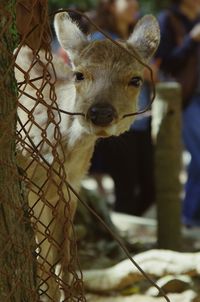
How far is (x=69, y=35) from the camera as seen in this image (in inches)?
156

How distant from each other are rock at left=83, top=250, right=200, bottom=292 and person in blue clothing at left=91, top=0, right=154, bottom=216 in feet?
6.30

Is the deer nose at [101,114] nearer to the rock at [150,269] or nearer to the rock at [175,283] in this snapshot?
the rock at [150,269]

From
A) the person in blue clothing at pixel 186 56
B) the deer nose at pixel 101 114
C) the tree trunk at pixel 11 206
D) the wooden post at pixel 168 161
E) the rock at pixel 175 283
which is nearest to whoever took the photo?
the tree trunk at pixel 11 206

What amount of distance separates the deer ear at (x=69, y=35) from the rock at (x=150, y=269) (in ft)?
4.29

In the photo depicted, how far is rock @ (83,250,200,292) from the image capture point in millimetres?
3941

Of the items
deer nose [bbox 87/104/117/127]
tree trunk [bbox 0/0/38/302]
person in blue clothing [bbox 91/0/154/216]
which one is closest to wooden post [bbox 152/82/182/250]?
person in blue clothing [bbox 91/0/154/216]

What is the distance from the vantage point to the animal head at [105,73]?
3.41 m

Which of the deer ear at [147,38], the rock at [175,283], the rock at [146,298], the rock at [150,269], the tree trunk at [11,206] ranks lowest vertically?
the rock at [146,298]

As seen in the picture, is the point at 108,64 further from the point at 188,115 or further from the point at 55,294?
the point at 188,115

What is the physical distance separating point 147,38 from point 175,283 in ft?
4.90

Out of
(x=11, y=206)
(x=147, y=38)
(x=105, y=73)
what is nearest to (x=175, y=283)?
(x=105, y=73)

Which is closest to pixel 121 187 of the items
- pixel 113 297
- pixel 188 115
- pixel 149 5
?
pixel 188 115

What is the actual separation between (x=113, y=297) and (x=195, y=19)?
10.2ft

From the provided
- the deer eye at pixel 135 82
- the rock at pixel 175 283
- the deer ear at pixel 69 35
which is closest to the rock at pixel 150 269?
the rock at pixel 175 283
